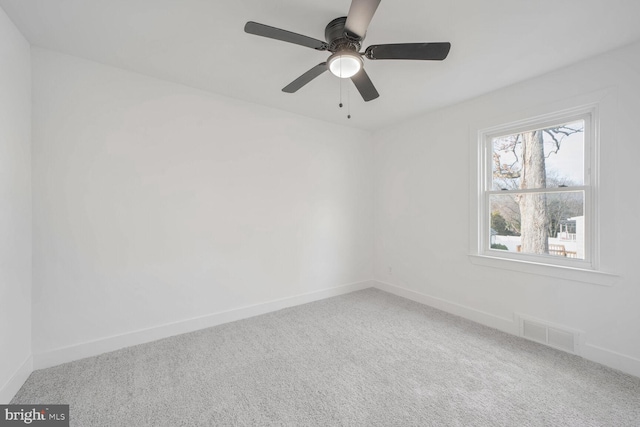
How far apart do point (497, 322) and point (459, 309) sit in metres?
0.41

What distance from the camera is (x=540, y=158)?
2.63 metres

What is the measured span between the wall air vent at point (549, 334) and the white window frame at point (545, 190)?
0.46 meters

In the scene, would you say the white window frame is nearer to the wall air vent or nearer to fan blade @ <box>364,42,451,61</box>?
the wall air vent

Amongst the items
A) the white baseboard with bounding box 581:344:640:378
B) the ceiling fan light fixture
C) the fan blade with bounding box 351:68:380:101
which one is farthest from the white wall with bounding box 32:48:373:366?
the white baseboard with bounding box 581:344:640:378

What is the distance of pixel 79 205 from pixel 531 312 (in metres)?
4.22

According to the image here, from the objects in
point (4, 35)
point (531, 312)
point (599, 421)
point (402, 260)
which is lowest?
point (599, 421)

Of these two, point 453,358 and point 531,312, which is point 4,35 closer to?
point 453,358

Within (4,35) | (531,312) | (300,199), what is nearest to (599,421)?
(531,312)

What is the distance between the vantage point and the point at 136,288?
2.45 meters

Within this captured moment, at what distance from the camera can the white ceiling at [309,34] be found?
165cm

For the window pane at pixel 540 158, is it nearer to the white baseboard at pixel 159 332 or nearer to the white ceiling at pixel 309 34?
the white ceiling at pixel 309 34

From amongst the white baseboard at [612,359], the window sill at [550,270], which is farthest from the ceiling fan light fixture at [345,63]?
the white baseboard at [612,359]

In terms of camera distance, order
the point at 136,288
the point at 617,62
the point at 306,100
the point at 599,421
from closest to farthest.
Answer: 1. the point at 599,421
2. the point at 617,62
3. the point at 136,288
4. the point at 306,100

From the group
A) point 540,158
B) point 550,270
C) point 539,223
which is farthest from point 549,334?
point 540,158
